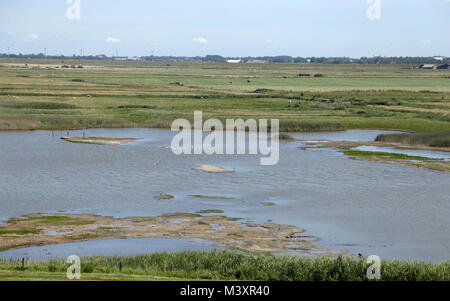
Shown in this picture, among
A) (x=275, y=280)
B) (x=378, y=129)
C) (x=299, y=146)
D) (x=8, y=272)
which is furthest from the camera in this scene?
(x=378, y=129)

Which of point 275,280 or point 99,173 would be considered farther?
point 99,173

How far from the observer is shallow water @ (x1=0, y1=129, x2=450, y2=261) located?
31897 mm

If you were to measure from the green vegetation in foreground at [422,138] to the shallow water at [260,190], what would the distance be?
9.26m

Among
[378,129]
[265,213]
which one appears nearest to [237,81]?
[378,129]

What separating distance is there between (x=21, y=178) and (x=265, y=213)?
57.4ft

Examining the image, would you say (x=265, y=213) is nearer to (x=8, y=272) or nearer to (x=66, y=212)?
(x=66, y=212)

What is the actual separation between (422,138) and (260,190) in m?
26.6

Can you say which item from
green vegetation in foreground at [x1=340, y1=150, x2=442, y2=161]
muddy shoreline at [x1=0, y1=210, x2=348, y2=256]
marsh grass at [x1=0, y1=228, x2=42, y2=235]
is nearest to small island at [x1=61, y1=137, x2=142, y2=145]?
green vegetation in foreground at [x1=340, y1=150, x2=442, y2=161]

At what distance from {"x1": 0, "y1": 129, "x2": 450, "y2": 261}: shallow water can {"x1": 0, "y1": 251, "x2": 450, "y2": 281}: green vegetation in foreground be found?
17.7ft

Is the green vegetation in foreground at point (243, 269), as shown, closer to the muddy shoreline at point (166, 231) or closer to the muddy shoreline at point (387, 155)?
the muddy shoreline at point (166, 231)

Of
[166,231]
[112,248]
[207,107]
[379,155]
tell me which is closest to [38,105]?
[207,107]

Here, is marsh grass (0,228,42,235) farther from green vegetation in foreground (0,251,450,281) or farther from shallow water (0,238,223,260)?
green vegetation in foreground (0,251,450,281)

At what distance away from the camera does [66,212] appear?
34.7 meters

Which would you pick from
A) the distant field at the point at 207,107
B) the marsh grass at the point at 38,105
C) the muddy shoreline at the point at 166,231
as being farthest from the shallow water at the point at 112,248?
the marsh grass at the point at 38,105
